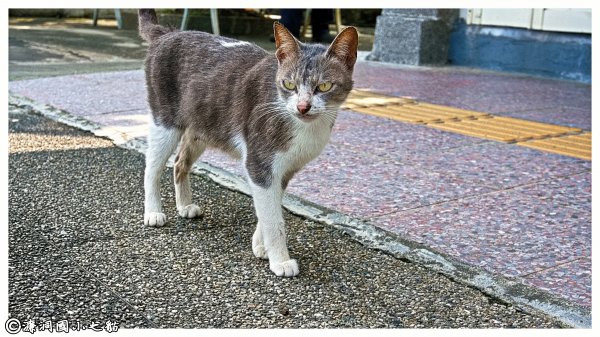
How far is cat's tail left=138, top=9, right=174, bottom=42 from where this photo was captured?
3.91 metres

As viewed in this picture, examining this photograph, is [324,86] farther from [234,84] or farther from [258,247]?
[258,247]

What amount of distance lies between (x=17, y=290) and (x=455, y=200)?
7.32 ft

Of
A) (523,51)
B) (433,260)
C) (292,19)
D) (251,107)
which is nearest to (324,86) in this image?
(251,107)

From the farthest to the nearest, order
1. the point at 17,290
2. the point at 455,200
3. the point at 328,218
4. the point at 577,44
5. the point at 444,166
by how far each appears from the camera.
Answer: the point at 577,44 → the point at 444,166 → the point at 455,200 → the point at 328,218 → the point at 17,290

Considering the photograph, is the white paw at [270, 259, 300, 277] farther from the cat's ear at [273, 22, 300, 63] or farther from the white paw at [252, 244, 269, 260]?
the cat's ear at [273, 22, 300, 63]

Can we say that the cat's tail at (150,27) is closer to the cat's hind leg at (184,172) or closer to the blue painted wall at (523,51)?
the cat's hind leg at (184,172)

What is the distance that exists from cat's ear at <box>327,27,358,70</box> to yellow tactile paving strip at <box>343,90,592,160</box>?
2.45 meters

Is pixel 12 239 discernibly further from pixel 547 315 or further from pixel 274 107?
pixel 547 315

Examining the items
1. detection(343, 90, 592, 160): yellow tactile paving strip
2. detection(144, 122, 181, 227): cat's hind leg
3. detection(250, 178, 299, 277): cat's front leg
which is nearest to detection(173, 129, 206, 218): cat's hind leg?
detection(144, 122, 181, 227): cat's hind leg

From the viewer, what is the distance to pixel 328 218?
3.74 meters

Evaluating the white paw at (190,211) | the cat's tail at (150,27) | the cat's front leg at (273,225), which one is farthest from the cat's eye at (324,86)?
the cat's tail at (150,27)

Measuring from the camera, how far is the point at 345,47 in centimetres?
308

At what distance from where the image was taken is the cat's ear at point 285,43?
309 centimetres

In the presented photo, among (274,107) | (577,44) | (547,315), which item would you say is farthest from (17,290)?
(577,44)
